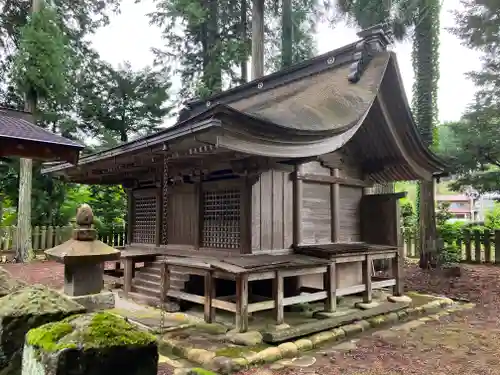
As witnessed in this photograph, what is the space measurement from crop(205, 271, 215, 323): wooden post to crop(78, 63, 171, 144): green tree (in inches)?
592

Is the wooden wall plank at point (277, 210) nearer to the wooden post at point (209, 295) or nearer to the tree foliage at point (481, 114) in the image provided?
the wooden post at point (209, 295)

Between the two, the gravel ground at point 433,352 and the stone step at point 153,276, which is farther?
the stone step at point 153,276

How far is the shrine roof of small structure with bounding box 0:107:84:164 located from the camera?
5.54 metres

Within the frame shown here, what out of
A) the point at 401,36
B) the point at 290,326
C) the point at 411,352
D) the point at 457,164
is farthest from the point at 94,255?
the point at 401,36

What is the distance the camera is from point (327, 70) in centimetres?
878

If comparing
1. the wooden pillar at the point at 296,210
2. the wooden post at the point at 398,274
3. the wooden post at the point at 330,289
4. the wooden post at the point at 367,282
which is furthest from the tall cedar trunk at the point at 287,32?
the wooden post at the point at 330,289

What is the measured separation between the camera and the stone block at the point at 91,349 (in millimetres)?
1908

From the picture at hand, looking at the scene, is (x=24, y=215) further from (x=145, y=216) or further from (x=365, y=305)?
(x=365, y=305)

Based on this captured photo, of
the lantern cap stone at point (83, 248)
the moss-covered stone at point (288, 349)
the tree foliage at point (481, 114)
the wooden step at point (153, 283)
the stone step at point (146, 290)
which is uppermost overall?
the tree foliage at point (481, 114)

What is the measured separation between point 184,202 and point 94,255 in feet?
13.8

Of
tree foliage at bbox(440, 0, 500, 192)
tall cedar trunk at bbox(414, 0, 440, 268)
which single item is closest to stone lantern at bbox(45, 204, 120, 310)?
tall cedar trunk at bbox(414, 0, 440, 268)

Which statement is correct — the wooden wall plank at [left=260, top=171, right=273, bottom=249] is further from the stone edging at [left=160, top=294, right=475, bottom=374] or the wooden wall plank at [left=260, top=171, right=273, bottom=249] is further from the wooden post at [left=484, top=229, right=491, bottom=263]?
the wooden post at [left=484, top=229, right=491, bottom=263]

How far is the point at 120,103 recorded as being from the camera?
1981cm

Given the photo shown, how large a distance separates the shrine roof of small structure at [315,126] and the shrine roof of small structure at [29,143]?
0.87 m
